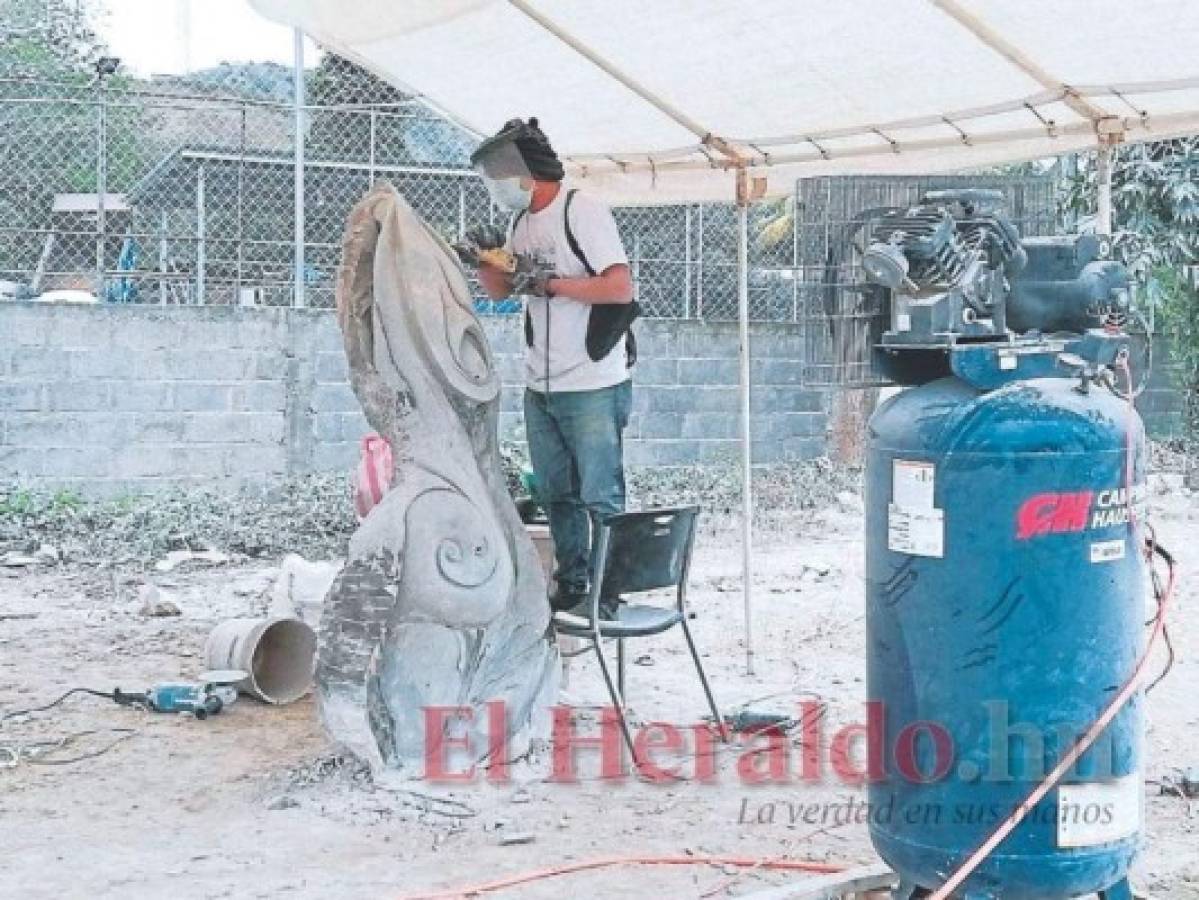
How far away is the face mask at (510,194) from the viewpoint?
464cm

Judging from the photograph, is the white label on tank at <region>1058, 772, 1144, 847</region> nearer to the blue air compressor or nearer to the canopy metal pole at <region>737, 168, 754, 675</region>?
the blue air compressor

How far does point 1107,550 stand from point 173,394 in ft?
23.0

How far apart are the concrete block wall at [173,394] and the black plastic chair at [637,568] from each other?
4.88 meters

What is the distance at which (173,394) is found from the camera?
8883 millimetres

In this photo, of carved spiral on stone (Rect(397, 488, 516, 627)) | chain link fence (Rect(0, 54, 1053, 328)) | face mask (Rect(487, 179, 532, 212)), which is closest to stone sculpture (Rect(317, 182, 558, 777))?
carved spiral on stone (Rect(397, 488, 516, 627))

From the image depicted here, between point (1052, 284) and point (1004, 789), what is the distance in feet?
3.58

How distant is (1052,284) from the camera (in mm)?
3174

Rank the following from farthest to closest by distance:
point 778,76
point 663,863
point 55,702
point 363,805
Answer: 1. point 55,702
2. point 778,76
3. point 363,805
4. point 663,863

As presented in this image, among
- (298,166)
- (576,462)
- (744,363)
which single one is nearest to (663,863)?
(576,462)

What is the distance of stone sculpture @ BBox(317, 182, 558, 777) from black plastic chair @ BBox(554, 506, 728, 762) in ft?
0.80

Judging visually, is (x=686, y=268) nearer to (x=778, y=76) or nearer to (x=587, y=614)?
(x=778, y=76)

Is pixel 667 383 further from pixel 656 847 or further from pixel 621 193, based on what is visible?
pixel 656 847

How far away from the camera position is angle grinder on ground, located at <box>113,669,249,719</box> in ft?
16.8

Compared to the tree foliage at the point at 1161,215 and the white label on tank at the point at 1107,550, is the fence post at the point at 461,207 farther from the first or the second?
the white label on tank at the point at 1107,550
